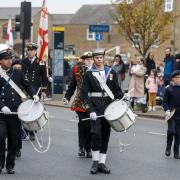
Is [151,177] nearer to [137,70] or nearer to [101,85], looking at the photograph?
[101,85]

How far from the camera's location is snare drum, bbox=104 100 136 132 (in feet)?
34.8

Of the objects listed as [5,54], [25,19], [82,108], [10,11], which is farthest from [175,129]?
[10,11]

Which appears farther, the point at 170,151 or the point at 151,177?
the point at 170,151

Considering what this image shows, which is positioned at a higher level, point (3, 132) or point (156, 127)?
point (3, 132)

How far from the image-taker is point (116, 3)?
49469mm

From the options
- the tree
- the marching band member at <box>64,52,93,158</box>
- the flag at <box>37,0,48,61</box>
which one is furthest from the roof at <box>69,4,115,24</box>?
the marching band member at <box>64,52,93,158</box>

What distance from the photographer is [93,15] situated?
97312 millimetres

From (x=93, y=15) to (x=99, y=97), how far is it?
285 ft

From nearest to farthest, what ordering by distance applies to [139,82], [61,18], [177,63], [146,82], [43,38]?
[177,63] < [139,82] < [146,82] < [43,38] < [61,18]

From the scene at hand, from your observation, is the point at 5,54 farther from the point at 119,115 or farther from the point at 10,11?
the point at 10,11

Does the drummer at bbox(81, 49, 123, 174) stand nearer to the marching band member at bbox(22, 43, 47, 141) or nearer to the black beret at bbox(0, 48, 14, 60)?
the black beret at bbox(0, 48, 14, 60)

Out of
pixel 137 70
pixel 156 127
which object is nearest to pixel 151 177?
pixel 156 127

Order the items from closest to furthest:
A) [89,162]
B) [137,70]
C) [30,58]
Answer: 1. [89,162]
2. [30,58]
3. [137,70]

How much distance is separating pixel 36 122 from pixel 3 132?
0.48 metres
